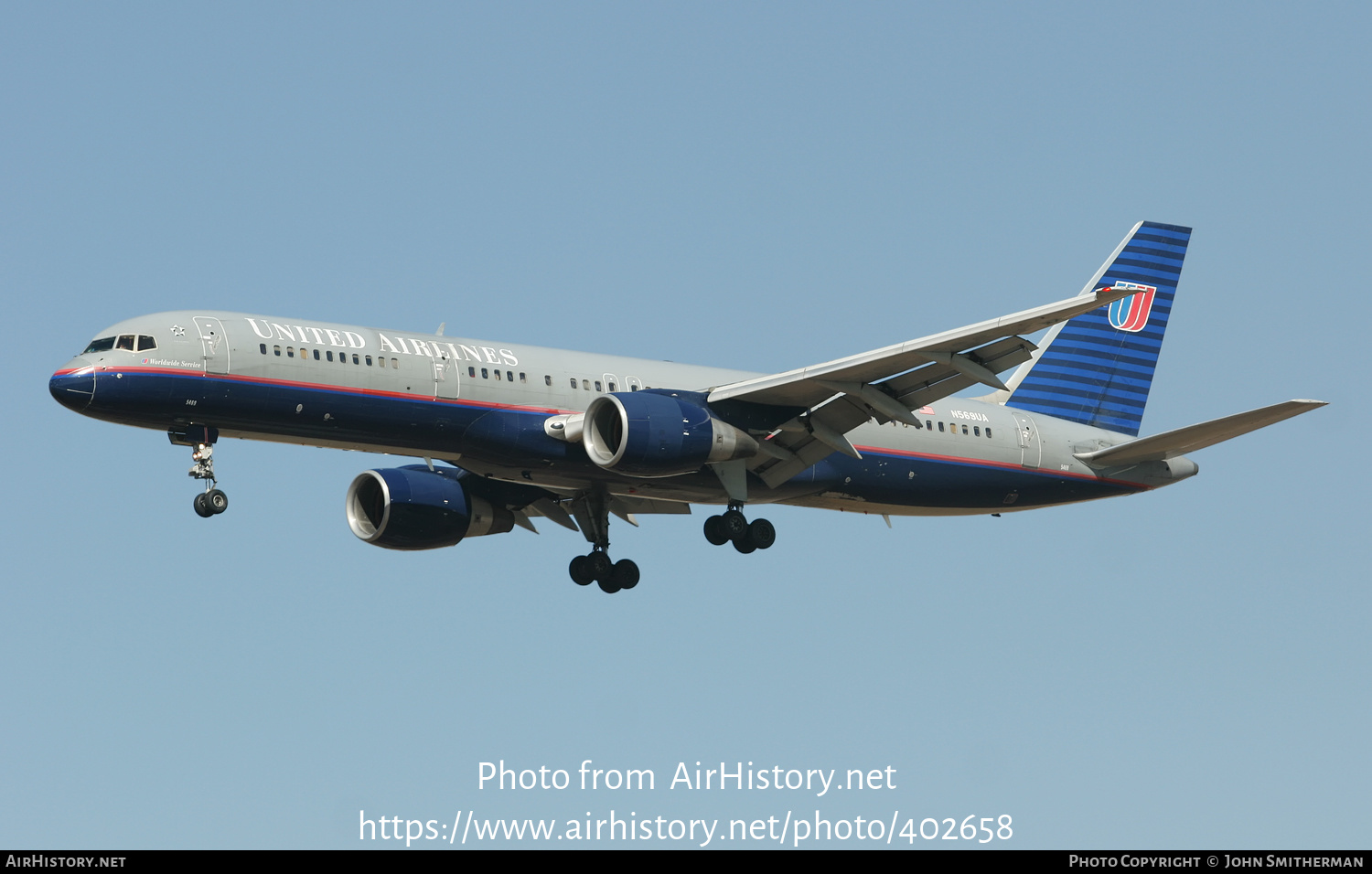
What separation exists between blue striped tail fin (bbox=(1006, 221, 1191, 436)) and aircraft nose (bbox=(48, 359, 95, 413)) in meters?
23.0

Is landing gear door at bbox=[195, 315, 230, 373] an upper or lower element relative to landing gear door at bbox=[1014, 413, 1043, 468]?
lower

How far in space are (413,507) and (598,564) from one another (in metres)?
4.65

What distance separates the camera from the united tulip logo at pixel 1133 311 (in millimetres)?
47438

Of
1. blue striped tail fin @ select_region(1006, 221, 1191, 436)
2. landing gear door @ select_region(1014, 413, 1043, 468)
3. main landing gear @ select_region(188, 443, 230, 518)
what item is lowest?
main landing gear @ select_region(188, 443, 230, 518)

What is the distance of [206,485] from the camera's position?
3419cm

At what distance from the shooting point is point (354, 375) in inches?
1361

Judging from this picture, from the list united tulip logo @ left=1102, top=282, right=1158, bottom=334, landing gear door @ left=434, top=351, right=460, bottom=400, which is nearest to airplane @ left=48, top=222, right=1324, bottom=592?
landing gear door @ left=434, top=351, right=460, bottom=400

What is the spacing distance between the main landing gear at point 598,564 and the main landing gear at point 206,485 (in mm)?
9976

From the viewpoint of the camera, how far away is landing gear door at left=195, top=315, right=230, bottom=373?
1320 inches

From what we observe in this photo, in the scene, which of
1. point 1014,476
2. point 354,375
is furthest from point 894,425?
point 354,375

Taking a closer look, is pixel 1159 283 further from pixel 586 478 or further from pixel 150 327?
pixel 150 327

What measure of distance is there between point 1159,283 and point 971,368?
55.2 feet

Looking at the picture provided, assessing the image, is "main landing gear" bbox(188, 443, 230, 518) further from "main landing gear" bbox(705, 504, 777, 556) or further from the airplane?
"main landing gear" bbox(705, 504, 777, 556)

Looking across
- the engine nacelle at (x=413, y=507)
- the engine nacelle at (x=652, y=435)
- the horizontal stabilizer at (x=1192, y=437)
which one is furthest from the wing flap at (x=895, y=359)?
the engine nacelle at (x=413, y=507)
